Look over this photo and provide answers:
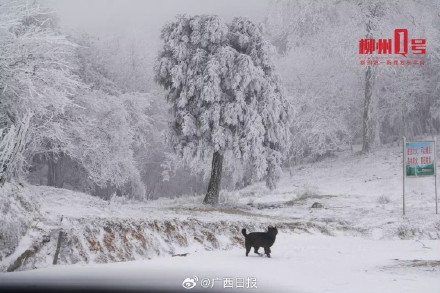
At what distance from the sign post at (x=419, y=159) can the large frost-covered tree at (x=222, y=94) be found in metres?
4.10

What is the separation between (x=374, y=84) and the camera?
2662 centimetres

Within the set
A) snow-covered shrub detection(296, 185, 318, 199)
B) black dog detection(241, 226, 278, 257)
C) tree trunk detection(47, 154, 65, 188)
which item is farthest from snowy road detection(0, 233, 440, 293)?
tree trunk detection(47, 154, 65, 188)

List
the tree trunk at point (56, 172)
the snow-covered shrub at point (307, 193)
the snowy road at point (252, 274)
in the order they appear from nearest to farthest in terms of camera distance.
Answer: the snowy road at point (252, 274), the snow-covered shrub at point (307, 193), the tree trunk at point (56, 172)

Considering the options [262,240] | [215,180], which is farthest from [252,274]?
[215,180]

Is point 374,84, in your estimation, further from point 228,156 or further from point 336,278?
point 336,278

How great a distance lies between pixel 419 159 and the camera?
11266 mm
